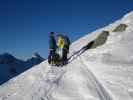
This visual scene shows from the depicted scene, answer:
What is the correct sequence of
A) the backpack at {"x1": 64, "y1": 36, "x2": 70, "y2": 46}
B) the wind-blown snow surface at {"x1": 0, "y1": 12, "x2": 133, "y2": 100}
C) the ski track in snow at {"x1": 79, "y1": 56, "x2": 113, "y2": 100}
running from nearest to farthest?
the ski track in snow at {"x1": 79, "y1": 56, "x2": 113, "y2": 100}, the wind-blown snow surface at {"x1": 0, "y1": 12, "x2": 133, "y2": 100}, the backpack at {"x1": 64, "y1": 36, "x2": 70, "y2": 46}

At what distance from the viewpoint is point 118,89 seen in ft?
44.2

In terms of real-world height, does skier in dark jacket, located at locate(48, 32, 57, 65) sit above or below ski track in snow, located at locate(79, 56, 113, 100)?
above

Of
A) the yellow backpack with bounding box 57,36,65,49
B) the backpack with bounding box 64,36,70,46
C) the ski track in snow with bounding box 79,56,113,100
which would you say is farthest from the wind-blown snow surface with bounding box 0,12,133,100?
the yellow backpack with bounding box 57,36,65,49

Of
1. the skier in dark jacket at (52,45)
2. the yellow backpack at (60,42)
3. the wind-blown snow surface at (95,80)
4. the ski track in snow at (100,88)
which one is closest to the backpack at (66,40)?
the yellow backpack at (60,42)

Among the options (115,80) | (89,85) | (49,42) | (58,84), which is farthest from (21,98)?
(49,42)

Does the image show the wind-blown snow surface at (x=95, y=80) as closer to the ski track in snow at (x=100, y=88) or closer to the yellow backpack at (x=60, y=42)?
the ski track in snow at (x=100, y=88)

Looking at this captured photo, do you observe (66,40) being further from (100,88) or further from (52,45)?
(100,88)

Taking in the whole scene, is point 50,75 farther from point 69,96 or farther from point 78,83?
point 69,96

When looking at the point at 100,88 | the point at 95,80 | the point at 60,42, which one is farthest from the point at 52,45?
the point at 100,88

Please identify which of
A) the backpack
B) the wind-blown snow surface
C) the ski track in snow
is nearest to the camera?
the ski track in snow

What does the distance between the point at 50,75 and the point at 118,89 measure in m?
7.15

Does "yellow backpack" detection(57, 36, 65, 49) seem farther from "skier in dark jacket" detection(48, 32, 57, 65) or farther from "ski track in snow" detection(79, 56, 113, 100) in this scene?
"ski track in snow" detection(79, 56, 113, 100)

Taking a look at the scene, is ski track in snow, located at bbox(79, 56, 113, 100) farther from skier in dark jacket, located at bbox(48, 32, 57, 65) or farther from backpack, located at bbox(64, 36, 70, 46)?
skier in dark jacket, located at bbox(48, 32, 57, 65)

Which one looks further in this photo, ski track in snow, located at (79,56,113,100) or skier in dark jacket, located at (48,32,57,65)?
skier in dark jacket, located at (48,32,57,65)
